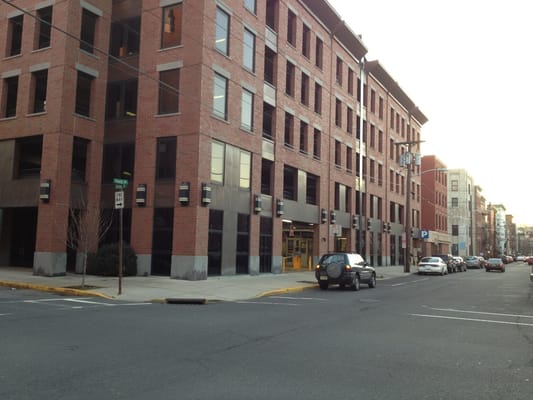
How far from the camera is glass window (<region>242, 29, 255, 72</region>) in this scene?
26047 millimetres

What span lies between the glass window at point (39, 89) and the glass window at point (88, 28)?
2.41 metres

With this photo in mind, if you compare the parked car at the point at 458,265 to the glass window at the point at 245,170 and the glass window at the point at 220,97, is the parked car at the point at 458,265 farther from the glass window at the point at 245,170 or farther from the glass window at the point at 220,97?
the glass window at the point at 220,97

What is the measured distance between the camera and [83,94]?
958 inches

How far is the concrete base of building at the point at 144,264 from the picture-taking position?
22641 mm

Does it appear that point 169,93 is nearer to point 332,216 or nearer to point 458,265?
point 332,216

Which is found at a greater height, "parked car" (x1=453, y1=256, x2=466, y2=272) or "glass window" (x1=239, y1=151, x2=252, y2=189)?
"glass window" (x1=239, y1=151, x2=252, y2=189)

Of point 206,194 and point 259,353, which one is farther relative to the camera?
point 206,194

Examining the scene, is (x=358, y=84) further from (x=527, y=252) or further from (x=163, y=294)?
(x=527, y=252)

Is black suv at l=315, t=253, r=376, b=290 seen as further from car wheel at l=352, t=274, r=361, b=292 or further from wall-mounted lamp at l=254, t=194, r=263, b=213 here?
wall-mounted lamp at l=254, t=194, r=263, b=213

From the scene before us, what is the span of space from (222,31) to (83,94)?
7.56m

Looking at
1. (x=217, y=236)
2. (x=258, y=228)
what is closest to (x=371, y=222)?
(x=258, y=228)

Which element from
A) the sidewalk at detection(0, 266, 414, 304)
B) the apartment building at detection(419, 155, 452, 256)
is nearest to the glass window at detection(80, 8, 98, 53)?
the sidewalk at detection(0, 266, 414, 304)

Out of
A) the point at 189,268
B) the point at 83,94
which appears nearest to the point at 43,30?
the point at 83,94

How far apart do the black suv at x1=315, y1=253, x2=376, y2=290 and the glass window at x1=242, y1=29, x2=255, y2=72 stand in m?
11.6
